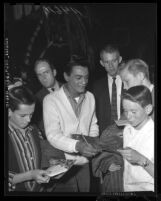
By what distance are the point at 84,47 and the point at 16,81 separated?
515mm

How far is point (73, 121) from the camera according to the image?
3.43 m

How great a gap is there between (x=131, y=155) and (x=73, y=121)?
A: 0.46 meters

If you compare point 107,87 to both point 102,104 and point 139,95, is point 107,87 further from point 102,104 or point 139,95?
point 139,95

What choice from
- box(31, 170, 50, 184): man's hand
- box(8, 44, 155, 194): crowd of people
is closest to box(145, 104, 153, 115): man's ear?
box(8, 44, 155, 194): crowd of people

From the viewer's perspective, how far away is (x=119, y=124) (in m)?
3.44

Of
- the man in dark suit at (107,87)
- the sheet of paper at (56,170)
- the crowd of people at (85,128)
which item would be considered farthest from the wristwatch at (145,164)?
the sheet of paper at (56,170)

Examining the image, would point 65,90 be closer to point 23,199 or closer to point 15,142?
point 15,142

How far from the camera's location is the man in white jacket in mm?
3414

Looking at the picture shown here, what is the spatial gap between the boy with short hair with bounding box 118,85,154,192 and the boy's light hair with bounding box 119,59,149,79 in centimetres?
10

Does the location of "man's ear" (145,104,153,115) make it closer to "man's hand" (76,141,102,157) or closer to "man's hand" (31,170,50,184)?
"man's hand" (76,141,102,157)

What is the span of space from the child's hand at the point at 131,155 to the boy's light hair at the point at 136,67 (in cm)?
51

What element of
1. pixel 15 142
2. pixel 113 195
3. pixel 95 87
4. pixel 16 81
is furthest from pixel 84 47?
pixel 113 195

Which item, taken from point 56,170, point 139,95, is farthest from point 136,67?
point 56,170

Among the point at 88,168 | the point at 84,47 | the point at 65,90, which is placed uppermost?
the point at 84,47
